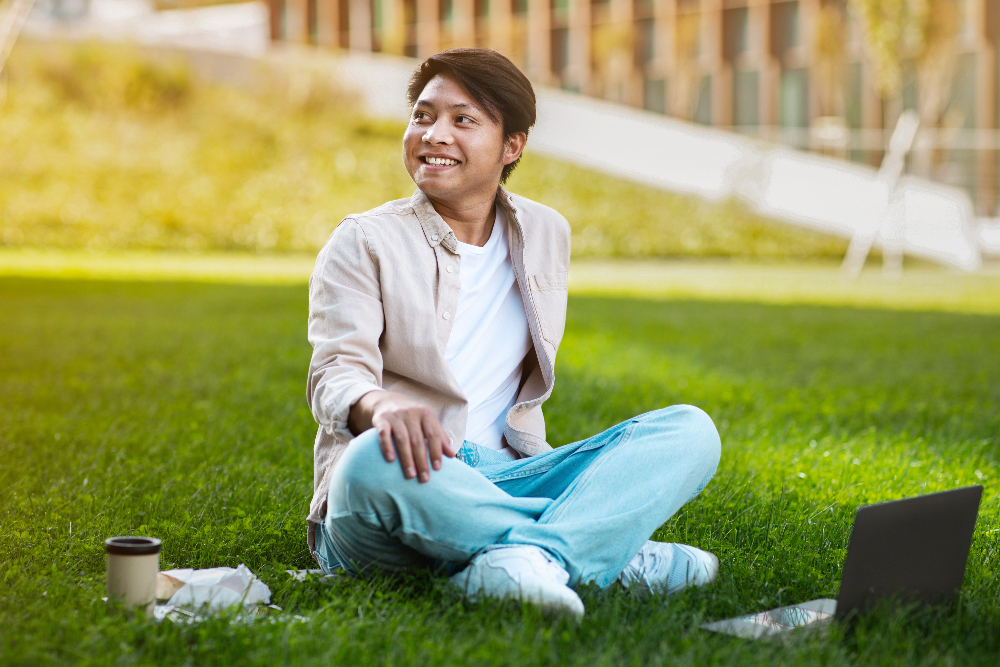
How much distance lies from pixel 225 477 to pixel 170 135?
854 inches

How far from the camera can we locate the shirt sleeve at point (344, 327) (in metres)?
2.54

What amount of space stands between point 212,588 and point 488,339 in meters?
0.96

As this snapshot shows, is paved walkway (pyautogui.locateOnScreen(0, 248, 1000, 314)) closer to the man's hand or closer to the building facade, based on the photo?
the building facade

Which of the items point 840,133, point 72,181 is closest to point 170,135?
point 72,181

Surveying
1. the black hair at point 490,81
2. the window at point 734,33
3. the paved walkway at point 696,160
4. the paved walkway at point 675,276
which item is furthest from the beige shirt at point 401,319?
the window at point 734,33

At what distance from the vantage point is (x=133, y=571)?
7.80ft

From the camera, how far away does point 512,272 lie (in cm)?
308

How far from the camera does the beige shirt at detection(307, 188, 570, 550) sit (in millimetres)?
2609

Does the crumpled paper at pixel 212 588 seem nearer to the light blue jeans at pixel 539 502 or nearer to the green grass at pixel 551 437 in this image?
the green grass at pixel 551 437

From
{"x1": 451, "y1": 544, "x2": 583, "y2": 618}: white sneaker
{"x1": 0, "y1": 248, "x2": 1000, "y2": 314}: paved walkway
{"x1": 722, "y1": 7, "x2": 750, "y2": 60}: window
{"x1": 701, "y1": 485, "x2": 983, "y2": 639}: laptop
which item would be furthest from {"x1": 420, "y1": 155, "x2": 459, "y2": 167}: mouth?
{"x1": 722, "y1": 7, "x2": 750, "y2": 60}: window

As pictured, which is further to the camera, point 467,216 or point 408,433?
point 467,216

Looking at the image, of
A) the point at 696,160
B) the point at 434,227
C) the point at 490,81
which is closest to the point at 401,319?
the point at 434,227

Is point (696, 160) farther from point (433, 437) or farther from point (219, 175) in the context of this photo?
point (433, 437)

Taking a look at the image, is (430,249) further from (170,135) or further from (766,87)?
(766,87)
